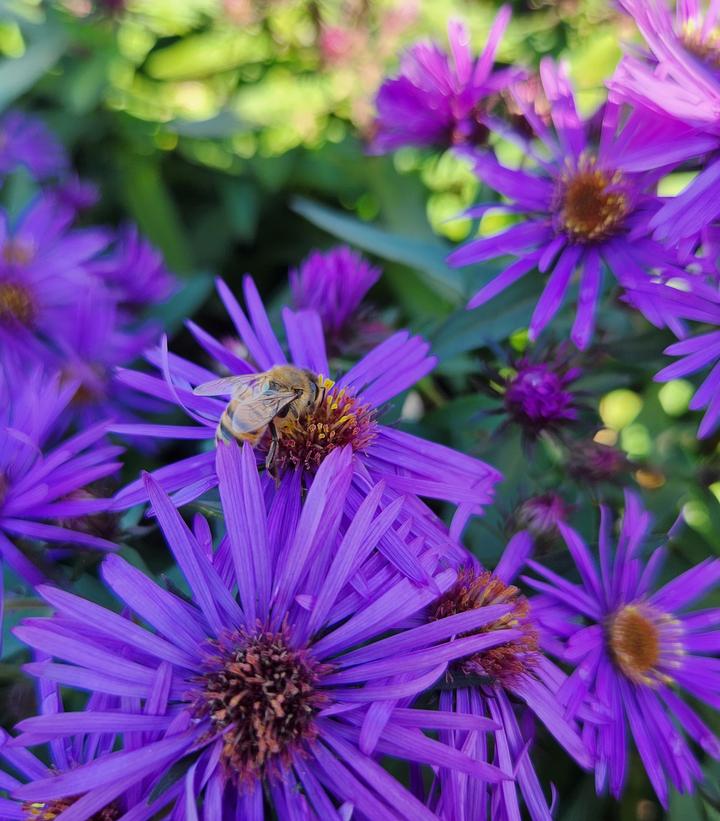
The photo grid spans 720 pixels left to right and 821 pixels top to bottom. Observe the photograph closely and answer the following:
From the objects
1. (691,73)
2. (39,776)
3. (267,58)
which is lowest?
(39,776)

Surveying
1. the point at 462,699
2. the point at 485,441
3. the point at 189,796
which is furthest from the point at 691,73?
the point at 189,796

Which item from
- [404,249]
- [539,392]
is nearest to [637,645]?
[539,392]

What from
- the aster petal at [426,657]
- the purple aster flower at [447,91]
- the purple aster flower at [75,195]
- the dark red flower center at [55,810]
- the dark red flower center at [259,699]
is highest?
the purple aster flower at [75,195]

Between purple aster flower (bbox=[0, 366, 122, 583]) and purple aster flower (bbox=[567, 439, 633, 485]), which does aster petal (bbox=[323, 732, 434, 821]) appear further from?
purple aster flower (bbox=[567, 439, 633, 485])

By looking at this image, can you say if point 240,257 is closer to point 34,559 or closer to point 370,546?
point 34,559

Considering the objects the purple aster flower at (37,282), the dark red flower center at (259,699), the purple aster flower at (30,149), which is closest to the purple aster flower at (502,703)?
the dark red flower center at (259,699)

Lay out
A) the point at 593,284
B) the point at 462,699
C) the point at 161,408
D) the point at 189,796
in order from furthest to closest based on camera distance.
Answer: the point at 161,408 < the point at 593,284 < the point at 462,699 < the point at 189,796

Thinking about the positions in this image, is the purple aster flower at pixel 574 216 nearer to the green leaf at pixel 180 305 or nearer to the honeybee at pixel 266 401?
the honeybee at pixel 266 401
